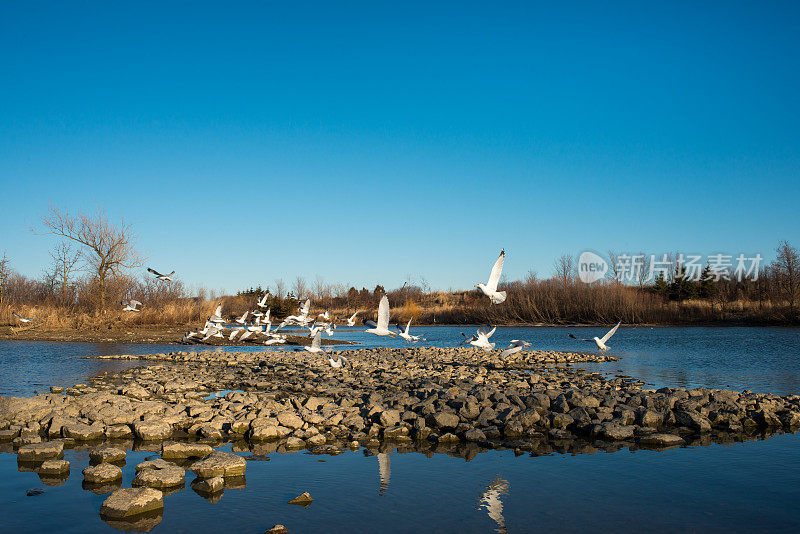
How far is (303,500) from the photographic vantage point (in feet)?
21.1

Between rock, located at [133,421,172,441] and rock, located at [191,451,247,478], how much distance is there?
216 cm

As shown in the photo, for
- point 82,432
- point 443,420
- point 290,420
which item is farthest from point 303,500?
point 82,432

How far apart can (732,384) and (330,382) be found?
413 inches

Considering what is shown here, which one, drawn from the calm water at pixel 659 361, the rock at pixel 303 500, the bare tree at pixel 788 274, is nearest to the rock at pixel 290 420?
the rock at pixel 303 500

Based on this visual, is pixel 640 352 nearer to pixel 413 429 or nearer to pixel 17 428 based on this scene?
pixel 413 429

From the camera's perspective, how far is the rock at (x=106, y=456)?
7.58 meters

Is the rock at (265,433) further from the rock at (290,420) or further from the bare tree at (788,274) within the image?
the bare tree at (788,274)

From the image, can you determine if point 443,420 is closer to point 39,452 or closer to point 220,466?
point 220,466

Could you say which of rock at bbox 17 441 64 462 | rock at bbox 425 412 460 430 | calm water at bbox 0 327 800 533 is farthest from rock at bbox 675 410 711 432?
rock at bbox 17 441 64 462

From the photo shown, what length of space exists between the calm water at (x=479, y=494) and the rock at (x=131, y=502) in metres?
0.13

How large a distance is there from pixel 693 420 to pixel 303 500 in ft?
22.6

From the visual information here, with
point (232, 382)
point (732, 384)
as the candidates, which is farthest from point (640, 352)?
point (232, 382)

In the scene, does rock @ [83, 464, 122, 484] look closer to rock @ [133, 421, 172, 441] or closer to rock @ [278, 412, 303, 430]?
rock @ [133, 421, 172, 441]

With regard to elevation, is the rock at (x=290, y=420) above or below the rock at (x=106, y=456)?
above
